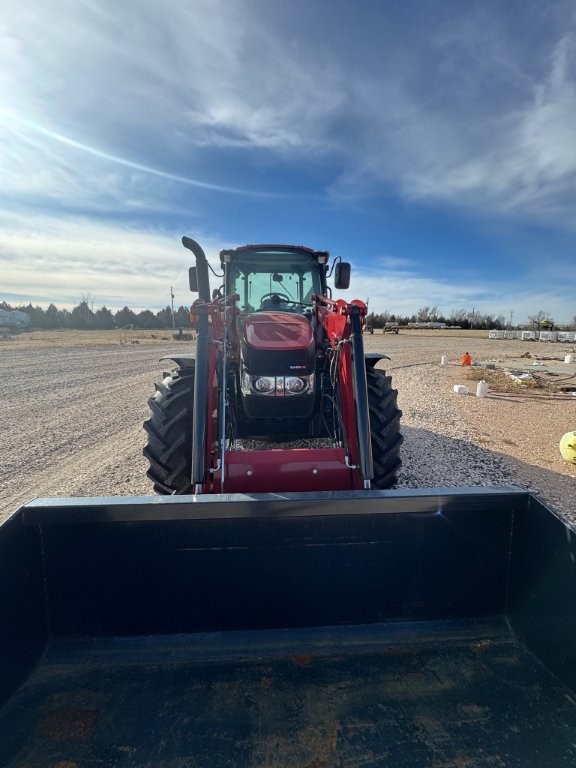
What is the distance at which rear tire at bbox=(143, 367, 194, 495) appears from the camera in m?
3.12

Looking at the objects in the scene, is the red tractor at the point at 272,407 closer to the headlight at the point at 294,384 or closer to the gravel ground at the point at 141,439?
the headlight at the point at 294,384

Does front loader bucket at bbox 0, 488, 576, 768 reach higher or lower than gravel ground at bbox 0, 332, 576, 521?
higher

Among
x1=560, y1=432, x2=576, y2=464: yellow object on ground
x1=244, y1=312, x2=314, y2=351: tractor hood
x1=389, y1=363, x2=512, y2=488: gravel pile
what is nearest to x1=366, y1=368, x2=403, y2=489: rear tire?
x1=244, y1=312, x2=314, y2=351: tractor hood

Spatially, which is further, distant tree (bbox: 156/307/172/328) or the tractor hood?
distant tree (bbox: 156/307/172/328)

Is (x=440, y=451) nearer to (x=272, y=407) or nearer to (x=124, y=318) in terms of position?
(x=272, y=407)

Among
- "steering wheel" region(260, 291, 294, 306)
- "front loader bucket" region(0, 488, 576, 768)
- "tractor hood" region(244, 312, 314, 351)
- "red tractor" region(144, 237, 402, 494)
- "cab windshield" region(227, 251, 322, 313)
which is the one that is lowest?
"front loader bucket" region(0, 488, 576, 768)

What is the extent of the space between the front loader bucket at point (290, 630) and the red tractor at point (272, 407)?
0.69 metres

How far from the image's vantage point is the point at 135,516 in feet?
6.14

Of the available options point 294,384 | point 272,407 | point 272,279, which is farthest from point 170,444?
point 272,279

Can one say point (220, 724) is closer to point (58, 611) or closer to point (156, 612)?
point (156, 612)

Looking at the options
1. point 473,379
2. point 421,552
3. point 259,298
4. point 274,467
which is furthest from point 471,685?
point 473,379

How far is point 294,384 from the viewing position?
11.0ft

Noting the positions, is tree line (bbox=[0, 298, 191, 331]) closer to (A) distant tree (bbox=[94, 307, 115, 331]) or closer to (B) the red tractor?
(A) distant tree (bbox=[94, 307, 115, 331])

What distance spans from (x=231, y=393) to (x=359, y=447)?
1386 millimetres
